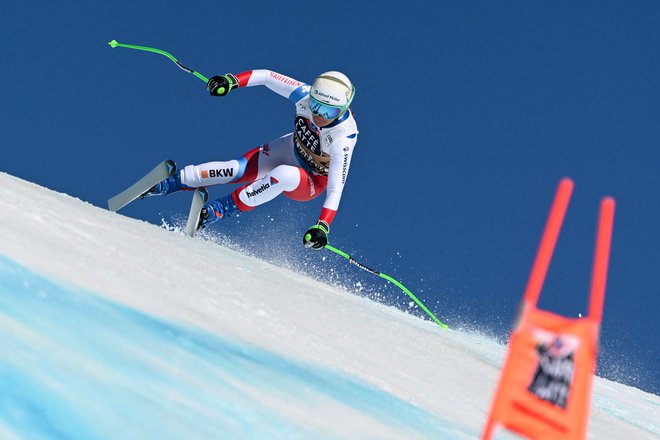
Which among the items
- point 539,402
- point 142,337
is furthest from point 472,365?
point 539,402

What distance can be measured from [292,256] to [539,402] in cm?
666

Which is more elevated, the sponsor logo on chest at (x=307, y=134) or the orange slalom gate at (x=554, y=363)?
the sponsor logo on chest at (x=307, y=134)

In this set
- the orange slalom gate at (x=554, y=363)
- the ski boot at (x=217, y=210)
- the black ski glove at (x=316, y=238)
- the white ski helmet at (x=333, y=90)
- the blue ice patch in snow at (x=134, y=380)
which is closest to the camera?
the orange slalom gate at (x=554, y=363)

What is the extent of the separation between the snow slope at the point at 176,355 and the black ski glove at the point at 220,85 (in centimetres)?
191

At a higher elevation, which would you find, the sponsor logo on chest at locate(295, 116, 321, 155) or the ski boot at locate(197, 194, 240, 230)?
the sponsor logo on chest at locate(295, 116, 321, 155)

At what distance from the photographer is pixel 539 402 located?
1.83 meters

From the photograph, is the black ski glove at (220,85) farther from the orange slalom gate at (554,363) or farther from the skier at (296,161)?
the orange slalom gate at (554,363)

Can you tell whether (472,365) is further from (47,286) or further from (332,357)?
(47,286)

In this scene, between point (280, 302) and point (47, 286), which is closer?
point (47, 286)

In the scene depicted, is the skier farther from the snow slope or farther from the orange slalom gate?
the orange slalom gate

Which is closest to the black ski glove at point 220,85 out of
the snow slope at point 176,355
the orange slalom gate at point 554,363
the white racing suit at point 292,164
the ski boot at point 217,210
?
the white racing suit at point 292,164

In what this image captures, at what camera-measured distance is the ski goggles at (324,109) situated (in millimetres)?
6133

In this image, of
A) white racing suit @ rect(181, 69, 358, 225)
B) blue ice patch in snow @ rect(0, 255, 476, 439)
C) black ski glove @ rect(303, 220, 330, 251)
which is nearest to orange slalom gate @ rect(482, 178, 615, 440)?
blue ice patch in snow @ rect(0, 255, 476, 439)

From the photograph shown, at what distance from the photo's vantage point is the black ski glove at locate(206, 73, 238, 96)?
6.34 metres
